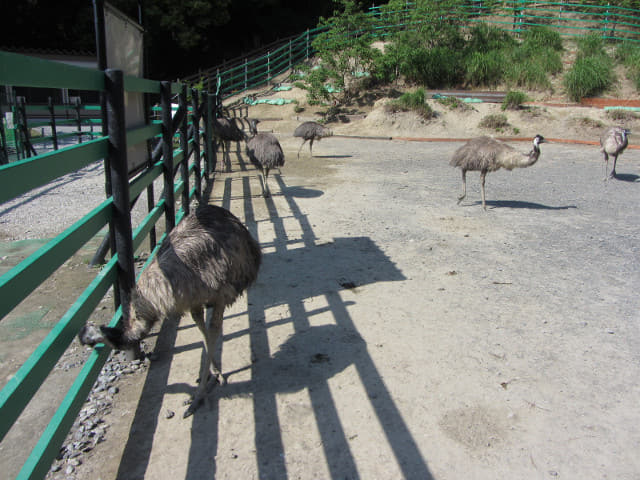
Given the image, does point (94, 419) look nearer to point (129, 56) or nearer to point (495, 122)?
point (129, 56)

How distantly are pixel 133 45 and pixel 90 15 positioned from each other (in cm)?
2510

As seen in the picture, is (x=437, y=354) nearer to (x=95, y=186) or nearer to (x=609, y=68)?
(x=95, y=186)

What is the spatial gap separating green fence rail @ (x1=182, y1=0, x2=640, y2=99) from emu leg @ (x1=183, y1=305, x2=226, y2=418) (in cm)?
2142

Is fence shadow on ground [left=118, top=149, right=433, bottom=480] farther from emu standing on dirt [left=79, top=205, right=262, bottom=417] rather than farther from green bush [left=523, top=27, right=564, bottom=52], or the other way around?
green bush [left=523, top=27, right=564, bottom=52]

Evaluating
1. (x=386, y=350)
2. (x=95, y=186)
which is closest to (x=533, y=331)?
(x=386, y=350)

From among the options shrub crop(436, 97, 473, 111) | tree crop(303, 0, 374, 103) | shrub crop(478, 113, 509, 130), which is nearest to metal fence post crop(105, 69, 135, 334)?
shrub crop(478, 113, 509, 130)

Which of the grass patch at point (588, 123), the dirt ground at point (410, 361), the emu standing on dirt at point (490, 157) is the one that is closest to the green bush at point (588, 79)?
the grass patch at point (588, 123)

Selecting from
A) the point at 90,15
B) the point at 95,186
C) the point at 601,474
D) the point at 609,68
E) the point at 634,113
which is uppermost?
the point at 90,15

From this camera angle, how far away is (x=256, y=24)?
1278 inches

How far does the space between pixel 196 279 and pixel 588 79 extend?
19365mm

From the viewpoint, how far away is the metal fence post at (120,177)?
2.92m

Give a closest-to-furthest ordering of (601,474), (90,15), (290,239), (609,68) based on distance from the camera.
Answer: (601,474)
(290,239)
(609,68)
(90,15)

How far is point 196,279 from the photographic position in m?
2.83

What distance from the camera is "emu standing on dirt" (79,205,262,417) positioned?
8.78 ft
